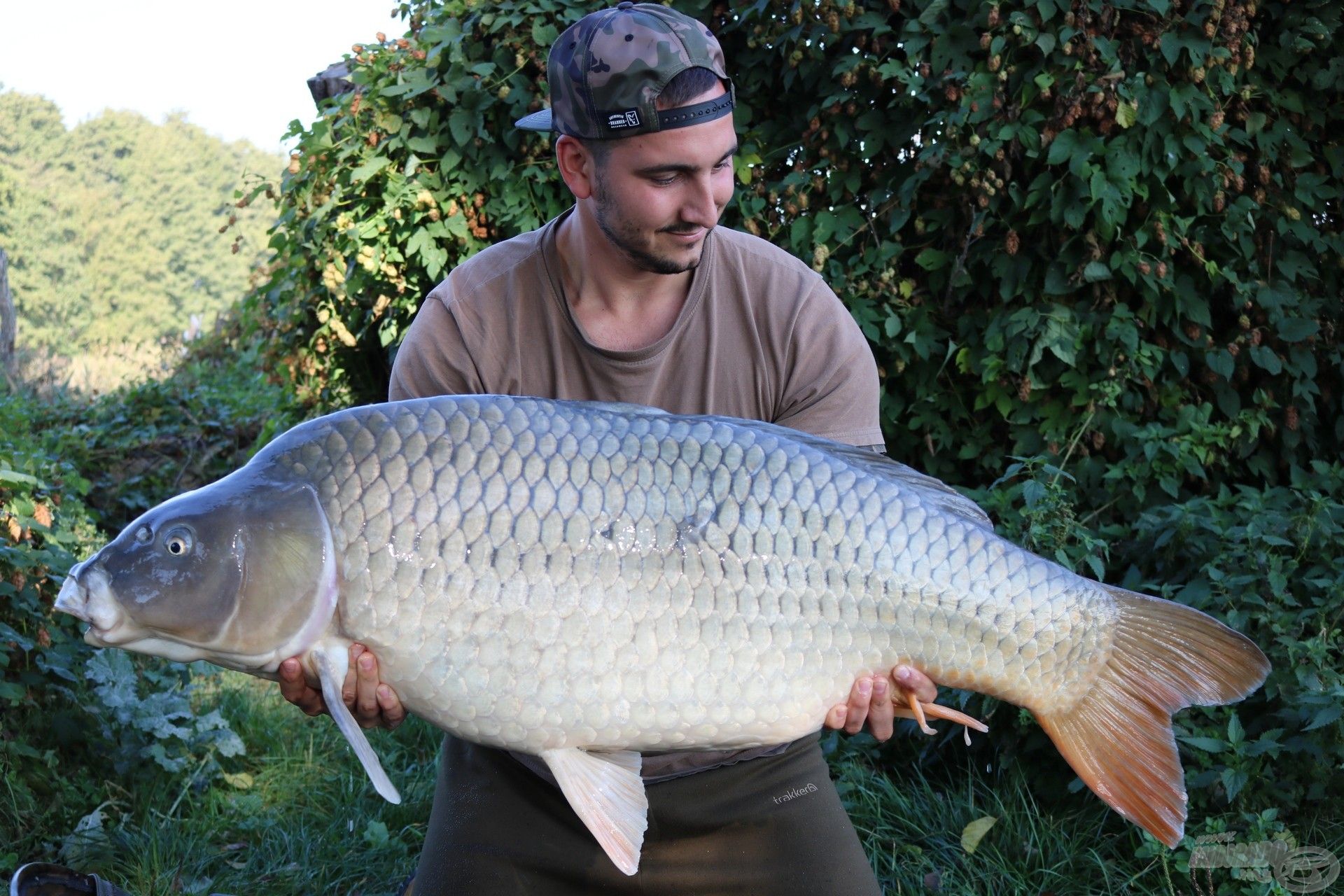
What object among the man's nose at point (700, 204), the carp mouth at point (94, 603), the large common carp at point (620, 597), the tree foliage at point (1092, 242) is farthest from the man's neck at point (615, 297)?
the tree foliage at point (1092, 242)

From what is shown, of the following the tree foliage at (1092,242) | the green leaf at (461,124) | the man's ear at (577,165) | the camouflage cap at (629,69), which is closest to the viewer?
the camouflage cap at (629,69)

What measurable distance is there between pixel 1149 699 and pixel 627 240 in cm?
98

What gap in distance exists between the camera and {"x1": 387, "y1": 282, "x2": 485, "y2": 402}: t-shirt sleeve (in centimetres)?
197

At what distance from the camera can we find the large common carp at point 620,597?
1529 millimetres

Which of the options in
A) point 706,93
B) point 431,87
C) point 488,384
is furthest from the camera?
point 431,87

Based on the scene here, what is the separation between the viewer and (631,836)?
1.59 metres

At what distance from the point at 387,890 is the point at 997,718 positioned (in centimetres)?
136

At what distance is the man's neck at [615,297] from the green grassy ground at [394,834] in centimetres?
128

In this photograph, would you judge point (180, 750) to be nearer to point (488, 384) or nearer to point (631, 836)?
point (488, 384)

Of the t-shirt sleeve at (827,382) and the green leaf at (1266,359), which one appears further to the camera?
the green leaf at (1266,359)

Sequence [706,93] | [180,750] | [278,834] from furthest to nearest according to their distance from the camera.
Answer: [180,750] < [278,834] < [706,93]

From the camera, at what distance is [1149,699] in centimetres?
166

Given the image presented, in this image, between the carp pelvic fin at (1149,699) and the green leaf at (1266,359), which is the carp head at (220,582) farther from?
the green leaf at (1266,359)

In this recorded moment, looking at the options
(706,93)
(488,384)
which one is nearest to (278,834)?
(488,384)
